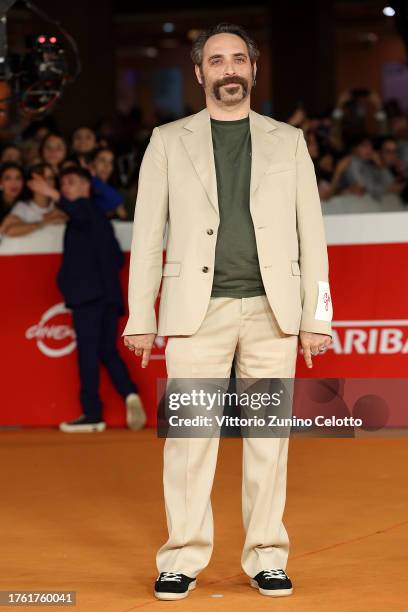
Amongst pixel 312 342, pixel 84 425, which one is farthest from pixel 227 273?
pixel 84 425

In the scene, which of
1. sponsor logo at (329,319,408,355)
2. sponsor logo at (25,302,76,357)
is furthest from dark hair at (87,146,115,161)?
sponsor logo at (329,319,408,355)

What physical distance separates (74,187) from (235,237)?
4.59 metres

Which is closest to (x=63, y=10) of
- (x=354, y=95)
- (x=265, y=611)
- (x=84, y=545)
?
(x=354, y=95)

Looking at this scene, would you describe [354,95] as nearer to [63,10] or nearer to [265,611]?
[63,10]

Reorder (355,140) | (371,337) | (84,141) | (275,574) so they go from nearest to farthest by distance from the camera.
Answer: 1. (275,574)
2. (371,337)
3. (84,141)
4. (355,140)

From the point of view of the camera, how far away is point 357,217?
376 inches

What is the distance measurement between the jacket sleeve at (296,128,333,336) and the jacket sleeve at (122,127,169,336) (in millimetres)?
532

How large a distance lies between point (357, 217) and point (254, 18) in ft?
62.6

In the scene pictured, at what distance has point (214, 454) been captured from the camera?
5336 millimetres

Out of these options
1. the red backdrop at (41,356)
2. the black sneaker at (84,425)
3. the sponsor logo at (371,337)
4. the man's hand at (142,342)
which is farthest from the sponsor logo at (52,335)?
the man's hand at (142,342)

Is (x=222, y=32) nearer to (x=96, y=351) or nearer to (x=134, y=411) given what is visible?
(x=96, y=351)

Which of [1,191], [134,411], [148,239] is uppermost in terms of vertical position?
[1,191]

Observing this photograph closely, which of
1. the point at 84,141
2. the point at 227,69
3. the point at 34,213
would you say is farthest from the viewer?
the point at 84,141

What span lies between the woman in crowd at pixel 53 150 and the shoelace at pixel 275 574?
6.88 m
